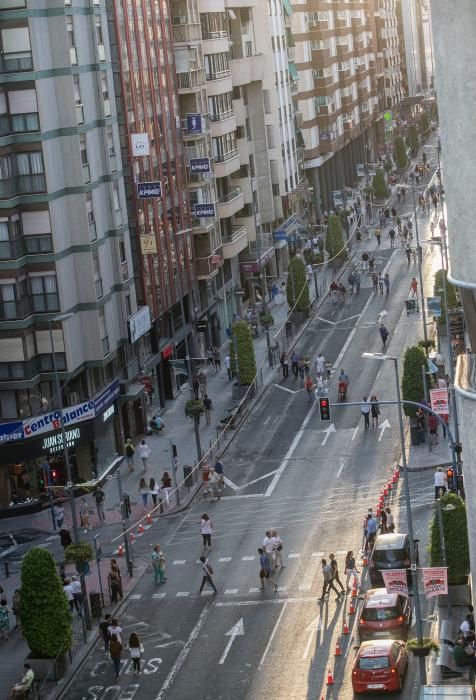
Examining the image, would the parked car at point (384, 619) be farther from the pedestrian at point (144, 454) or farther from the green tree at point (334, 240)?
the green tree at point (334, 240)

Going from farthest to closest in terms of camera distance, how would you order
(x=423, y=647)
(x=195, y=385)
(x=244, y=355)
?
(x=244, y=355)
(x=195, y=385)
(x=423, y=647)

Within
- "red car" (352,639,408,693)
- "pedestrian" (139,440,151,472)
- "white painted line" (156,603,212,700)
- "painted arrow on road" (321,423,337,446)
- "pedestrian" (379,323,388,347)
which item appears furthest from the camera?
"pedestrian" (379,323,388,347)

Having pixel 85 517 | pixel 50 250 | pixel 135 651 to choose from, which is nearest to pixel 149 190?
Result: pixel 50 250

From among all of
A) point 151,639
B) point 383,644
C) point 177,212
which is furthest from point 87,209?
point 383,644

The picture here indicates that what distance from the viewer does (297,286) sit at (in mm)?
112438

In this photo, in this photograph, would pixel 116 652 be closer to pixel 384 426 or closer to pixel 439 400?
pixel 439 400

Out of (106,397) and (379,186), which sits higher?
(379,186)

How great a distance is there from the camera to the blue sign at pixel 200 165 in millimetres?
98312

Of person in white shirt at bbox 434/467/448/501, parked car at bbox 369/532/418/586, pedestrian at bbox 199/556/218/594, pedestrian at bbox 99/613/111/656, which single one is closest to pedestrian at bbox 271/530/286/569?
pedestrian at bbox 199/556/218/594

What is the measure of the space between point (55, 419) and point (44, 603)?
2395 cm

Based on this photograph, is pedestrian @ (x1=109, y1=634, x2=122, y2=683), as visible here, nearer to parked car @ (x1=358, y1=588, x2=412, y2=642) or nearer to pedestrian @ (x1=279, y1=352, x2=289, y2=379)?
parked car @ (x1=358, y1=588, x2=412, y2=642)

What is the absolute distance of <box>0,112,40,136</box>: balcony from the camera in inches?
3000

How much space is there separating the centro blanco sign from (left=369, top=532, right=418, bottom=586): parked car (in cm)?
2087

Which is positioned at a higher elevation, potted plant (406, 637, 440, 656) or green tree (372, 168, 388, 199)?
green tree (372, 168, 388, 199)
